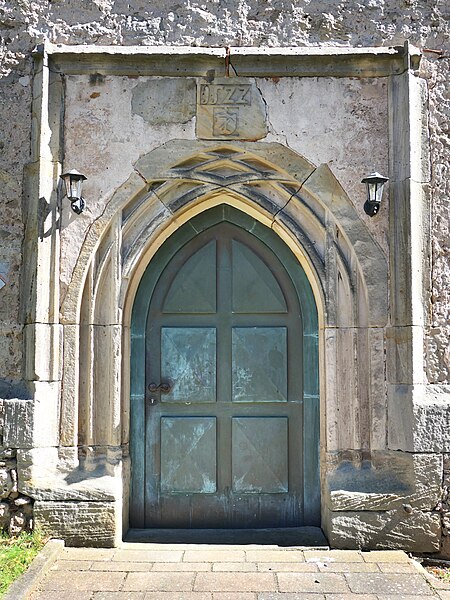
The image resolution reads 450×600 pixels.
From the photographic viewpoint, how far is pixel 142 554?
4.05m

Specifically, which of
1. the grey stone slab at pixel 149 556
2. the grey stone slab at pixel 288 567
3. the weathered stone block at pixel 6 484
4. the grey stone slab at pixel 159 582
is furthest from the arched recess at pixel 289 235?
the grey stone slab at pixel 159 582

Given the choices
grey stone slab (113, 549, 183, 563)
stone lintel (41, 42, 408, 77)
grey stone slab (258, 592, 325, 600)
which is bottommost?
grey stone slab (258, 592, 325, 600)

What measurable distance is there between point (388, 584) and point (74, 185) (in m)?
3.04

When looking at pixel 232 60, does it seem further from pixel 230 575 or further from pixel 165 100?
pixel 230 575

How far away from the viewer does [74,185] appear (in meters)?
4.21

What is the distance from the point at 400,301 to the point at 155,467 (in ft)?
6.68

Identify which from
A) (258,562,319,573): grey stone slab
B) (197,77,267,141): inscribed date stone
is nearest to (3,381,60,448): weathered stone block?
(258,562,319,573): grey stone slab

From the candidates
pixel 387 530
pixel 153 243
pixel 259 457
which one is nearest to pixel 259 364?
pixel 259 457

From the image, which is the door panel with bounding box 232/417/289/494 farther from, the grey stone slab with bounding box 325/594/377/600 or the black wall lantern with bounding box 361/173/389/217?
the black wall lantern with bounding box 361/173/389/217

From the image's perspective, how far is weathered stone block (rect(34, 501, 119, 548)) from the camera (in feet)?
13.7

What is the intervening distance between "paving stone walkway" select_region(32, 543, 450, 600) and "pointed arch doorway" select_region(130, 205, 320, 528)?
43 cm

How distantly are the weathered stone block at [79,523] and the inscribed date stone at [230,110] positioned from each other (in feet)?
8.44

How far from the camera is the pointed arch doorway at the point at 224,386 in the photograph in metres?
4.55

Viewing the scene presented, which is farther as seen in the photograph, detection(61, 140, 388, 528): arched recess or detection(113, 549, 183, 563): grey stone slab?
detection(61, 140, 388, 528): arched recess
